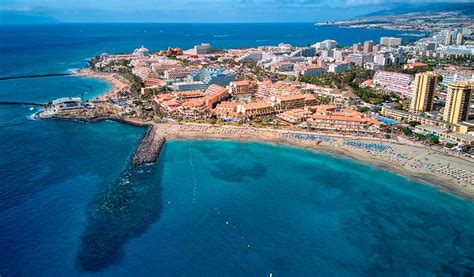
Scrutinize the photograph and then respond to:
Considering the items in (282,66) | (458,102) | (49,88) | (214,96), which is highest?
(282,66)

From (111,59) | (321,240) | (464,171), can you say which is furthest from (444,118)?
(111,59)

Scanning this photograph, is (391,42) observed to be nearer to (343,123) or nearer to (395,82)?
(395,82)

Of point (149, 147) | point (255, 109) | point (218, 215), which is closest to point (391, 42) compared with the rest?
point (255, 109)

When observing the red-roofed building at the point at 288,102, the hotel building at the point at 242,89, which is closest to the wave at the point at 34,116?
the hotel building at the point at 242,89

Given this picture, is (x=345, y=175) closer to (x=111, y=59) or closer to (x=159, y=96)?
(x=159, y=96)

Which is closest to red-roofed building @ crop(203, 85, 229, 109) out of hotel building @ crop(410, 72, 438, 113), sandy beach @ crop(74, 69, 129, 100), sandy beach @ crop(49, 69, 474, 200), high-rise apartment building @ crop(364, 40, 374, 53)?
sandy beach @ crop(49, 69, 474, 200)

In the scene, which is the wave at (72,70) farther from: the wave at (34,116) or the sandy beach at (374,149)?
the sandy beach at (374,149)
